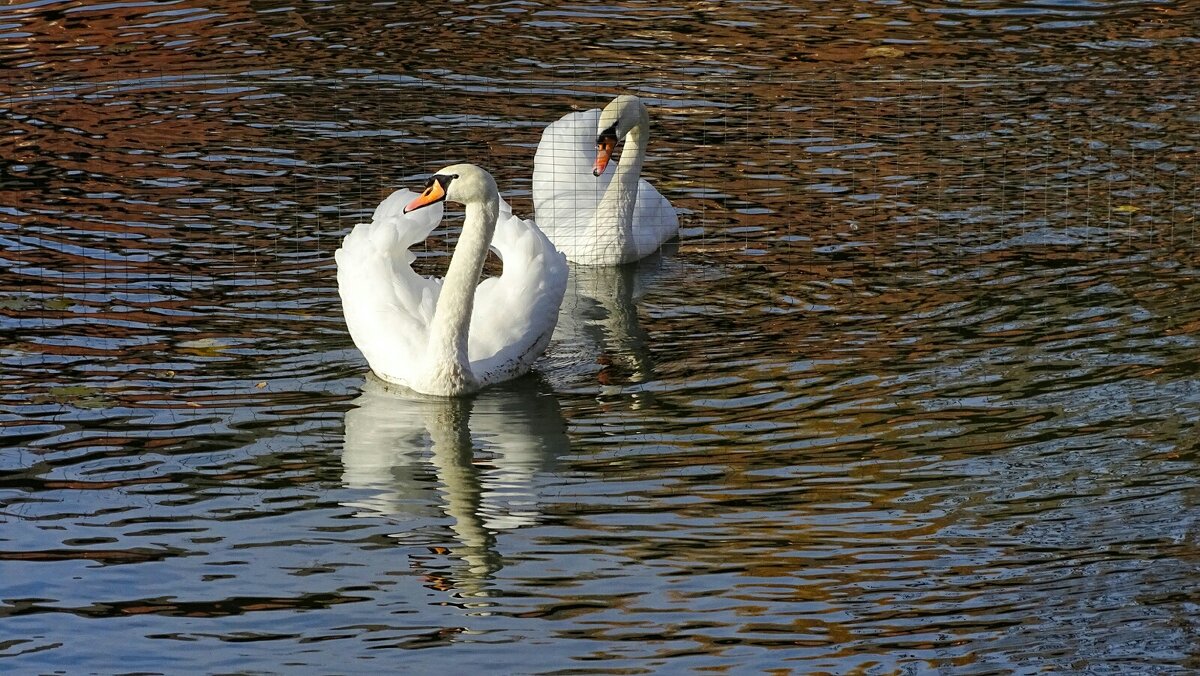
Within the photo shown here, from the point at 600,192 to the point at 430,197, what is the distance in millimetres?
3841

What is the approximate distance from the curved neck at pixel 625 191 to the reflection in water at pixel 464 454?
2.48 meters

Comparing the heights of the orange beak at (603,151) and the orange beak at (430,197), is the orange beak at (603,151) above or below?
below

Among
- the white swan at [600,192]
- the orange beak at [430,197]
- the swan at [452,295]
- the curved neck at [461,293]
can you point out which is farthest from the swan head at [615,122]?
the orange beak at [430,197]

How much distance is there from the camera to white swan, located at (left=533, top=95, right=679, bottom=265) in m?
13.1

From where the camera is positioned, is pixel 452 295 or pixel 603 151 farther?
pixel 603 151

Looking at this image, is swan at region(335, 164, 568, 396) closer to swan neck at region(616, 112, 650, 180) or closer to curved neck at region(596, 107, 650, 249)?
curved neck at region(596, 107, 650, 249)

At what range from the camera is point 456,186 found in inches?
401

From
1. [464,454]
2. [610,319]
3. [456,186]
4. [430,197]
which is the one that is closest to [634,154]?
[610,319]

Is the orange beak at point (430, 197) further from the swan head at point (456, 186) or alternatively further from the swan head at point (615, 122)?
the swan head at point (615, 122)

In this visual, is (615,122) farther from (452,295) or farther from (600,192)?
(452,295)

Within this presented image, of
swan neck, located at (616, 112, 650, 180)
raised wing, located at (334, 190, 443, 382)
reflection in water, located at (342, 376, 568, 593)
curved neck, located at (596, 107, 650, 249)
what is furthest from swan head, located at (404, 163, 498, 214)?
swan neck, located at (616, 112, 650, 180)

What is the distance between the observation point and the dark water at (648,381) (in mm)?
7625

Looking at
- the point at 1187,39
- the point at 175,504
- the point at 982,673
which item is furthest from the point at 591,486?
the point at 1187,39

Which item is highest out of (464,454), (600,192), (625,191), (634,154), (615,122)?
(615,122)
